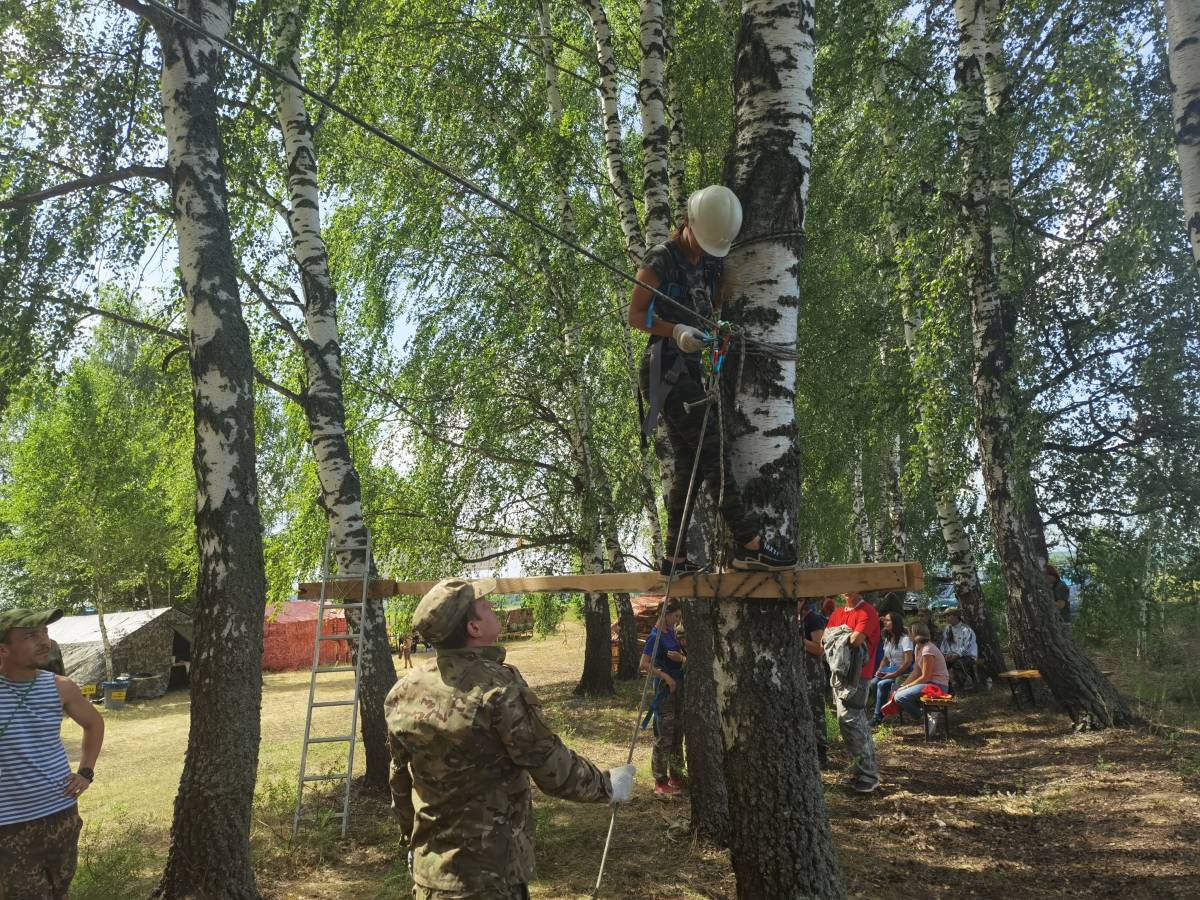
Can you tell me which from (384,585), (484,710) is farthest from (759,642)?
(384,585)

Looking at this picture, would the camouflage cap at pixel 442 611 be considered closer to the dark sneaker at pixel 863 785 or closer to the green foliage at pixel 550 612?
the dark sneaker at pixel 863 785

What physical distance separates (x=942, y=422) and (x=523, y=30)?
7.48 metres

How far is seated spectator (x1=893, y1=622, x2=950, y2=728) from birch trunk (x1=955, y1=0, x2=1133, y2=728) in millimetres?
889

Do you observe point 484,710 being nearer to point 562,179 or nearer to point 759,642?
point 759,642

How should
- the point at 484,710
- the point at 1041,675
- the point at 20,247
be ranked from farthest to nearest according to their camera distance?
the point at 1041,675 < the point at 20,247 < the point at 484,710

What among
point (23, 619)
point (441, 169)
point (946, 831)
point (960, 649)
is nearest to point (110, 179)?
point (23, 619)

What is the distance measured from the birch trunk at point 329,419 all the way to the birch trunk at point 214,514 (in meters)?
2.72

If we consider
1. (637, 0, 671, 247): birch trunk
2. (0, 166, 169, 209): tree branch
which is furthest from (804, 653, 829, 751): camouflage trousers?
(0, 166, 169, 209): tree branch

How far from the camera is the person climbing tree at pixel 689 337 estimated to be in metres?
3.54

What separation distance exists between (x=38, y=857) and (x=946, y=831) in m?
5.45

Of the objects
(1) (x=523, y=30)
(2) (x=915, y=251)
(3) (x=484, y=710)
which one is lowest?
(3) (x=484, y=710)

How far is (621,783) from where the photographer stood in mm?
2891

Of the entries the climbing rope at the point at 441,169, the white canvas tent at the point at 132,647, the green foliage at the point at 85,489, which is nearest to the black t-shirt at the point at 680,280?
the climbing rope at the point at 441,169

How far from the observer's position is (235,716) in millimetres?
4637
